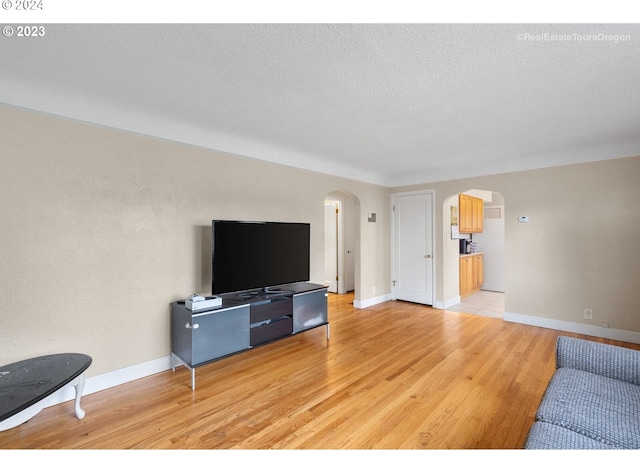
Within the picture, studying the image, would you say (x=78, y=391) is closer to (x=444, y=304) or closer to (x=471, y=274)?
(x=444, y=304)

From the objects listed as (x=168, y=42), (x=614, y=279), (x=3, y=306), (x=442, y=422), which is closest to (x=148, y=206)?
(x=3, y=306)

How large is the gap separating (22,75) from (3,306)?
5.43 feet

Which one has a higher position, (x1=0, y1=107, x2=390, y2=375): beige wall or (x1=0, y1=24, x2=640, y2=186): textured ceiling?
(x1=0, y1=24, x2=640, y2=186): textured ceiling

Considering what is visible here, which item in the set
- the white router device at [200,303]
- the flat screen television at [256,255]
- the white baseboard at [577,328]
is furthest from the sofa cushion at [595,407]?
the white baseboard at [577,328]

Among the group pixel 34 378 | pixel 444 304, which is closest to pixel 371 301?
pixel 444 304

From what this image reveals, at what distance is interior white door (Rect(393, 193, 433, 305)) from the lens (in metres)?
5.47

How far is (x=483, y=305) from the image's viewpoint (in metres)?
5.55

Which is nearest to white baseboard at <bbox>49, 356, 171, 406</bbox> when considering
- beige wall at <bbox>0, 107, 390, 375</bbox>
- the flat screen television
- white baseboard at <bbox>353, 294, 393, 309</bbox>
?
beige wall at <bbox>0, 107, 390, 375</bbox>

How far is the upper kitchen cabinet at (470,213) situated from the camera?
6109 millimetres

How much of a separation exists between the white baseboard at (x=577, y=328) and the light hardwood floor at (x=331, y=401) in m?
0.18

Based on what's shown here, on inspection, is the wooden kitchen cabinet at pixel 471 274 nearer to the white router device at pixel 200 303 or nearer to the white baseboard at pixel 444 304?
the white baseboard at pixel 444 304

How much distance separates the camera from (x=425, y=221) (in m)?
5.51

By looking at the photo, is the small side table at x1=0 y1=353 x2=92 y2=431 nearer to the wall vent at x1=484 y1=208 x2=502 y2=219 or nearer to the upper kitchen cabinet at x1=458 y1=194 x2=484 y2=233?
the upper kitchen cabinet at x1=458 y1=194 x2=484 y2=233

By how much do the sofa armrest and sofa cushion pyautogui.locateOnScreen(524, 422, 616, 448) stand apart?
0.81 meters
